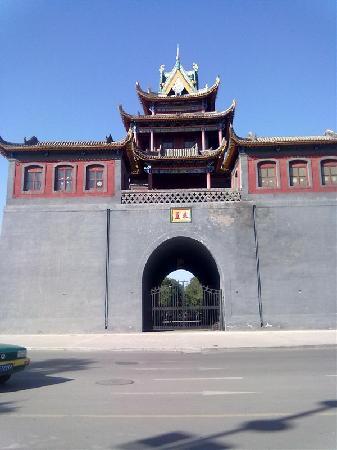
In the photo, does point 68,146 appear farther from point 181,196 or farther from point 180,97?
point 180,97

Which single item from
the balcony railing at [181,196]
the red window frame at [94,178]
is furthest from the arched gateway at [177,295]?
the red window frame at [94,178]

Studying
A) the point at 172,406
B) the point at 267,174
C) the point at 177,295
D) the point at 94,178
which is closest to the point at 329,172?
the point at 267,174

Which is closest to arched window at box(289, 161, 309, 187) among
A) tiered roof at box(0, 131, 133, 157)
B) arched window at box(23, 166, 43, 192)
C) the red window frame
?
tiered roof at box(0, 131, 133, 157)

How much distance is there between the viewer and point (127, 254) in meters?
20.2

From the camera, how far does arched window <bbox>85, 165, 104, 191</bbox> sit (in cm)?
2127

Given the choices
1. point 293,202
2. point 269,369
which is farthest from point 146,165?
point 269,369

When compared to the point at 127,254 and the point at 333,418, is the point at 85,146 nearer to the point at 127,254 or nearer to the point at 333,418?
the point at 127,254

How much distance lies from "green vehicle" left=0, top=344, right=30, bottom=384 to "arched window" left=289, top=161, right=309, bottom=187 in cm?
1656

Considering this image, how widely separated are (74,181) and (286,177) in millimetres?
10402

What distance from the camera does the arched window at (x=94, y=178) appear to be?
21.3 metres

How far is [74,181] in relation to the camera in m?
21.2

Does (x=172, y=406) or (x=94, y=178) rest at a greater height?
(x=94, y=178)

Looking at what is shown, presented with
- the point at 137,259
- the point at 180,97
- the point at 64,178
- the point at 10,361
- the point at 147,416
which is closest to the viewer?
the point at 147,416

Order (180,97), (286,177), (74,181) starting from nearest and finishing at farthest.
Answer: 1. (286,177)
2. (74,181)
3. (180,97)
